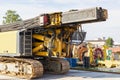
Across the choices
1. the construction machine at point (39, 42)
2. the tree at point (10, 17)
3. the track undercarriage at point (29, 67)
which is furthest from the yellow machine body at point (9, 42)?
the tree at point (10, 17)

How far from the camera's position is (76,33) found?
15148mm

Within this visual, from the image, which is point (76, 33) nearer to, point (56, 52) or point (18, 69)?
point (56, 52)

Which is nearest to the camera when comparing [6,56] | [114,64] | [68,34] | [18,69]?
[68,34]

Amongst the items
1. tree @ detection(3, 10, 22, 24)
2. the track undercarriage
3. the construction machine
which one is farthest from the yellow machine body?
tree @ detection(3, 10, 22, 24)

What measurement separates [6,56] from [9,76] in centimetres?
134

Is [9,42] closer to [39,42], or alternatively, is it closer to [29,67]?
[39,42]

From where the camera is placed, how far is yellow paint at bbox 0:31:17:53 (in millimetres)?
16141

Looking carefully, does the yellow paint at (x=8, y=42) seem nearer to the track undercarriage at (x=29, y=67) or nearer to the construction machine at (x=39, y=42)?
the construction machine at (x=39, y=42)

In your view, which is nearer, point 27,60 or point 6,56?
point 27,60

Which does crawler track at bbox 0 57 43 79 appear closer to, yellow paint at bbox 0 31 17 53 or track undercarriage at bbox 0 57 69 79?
track undercarriage at bbox 0 57 69 79

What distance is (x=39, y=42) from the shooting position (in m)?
16.2

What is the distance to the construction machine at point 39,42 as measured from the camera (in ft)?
47.5

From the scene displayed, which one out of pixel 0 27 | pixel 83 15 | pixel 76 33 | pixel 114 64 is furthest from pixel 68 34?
pixel 114 64

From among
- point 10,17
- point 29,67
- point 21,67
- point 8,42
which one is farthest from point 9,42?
point 10,17
